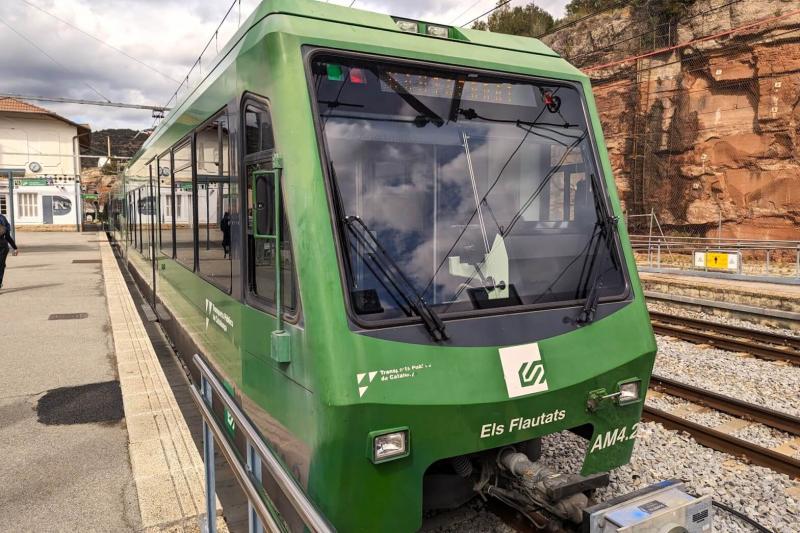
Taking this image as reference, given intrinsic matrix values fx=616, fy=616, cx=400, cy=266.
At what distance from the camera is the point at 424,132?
3.54 metres

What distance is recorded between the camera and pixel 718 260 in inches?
691

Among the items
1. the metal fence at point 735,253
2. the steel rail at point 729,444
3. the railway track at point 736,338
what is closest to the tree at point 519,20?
the metal fence at point 735,253

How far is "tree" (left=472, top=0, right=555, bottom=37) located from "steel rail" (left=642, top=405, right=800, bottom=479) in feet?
126

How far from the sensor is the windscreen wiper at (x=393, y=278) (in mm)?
3158

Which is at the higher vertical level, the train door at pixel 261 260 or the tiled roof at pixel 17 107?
the tiled roof at pixel 17 107

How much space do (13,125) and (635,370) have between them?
57898 mm

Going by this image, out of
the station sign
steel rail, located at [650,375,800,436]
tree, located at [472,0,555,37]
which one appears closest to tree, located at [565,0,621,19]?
tree, located at [472,0,555,37]

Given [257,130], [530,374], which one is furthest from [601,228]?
[257,130]

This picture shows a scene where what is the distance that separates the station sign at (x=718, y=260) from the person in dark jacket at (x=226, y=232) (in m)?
16.1

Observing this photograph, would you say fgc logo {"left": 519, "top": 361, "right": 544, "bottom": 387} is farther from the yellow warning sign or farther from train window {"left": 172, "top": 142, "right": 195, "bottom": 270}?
the yellow warning sign

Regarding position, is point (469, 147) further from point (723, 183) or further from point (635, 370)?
point (723, 183)

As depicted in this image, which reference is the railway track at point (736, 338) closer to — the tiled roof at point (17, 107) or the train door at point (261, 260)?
the train door at point (261, 260)

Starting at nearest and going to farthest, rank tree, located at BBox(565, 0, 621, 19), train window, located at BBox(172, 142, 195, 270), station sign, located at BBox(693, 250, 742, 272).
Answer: train window, located at BBox(172, 142, 195, 270) < station sign, located at BBox(693, 250, 742, 272) < tree, located at BBox(565, 0, 621, 19)

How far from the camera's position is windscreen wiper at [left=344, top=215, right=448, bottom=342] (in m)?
3.16
